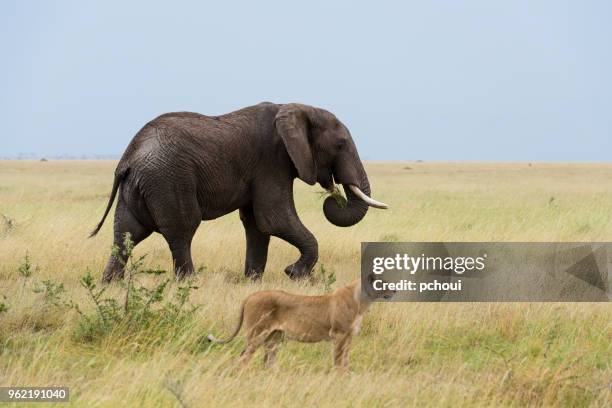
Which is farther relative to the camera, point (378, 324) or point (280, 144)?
point (280, 144)

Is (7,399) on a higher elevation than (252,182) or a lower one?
lower

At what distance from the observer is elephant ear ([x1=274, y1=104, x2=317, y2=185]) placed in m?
8.93

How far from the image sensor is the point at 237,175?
9078mm

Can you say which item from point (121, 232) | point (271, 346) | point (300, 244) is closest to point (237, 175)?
point (300, 244)

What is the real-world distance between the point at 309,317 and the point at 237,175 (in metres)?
4.13

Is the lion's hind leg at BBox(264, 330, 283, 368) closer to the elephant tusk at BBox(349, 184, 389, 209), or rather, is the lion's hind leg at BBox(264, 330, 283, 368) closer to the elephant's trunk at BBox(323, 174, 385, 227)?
the elephant tusk at BBox(349, 184, 389, 209)

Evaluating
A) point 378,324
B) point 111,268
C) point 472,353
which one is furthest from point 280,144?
point 472,353

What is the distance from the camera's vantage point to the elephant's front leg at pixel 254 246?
380 inches

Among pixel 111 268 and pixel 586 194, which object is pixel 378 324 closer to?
pixel 111 268

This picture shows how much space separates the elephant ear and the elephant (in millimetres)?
11

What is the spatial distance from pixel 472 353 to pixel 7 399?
11.3 feet

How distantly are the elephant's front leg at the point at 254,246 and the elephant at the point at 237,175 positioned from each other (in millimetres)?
12

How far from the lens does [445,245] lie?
12148 millimetres

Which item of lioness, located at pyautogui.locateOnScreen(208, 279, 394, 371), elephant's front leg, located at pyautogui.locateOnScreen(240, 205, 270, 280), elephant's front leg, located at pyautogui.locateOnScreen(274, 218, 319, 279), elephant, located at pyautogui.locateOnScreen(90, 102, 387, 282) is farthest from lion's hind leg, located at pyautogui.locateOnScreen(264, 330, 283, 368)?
elephant's front leg, located at pyautogui.locateOnScreen(240, 205, 270, 280)
